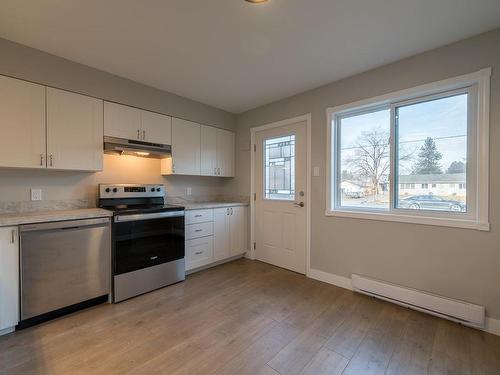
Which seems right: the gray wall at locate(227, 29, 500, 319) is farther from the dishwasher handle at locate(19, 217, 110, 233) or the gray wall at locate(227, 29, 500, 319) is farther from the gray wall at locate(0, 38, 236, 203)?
the dishwasher handle at locate(19, 217, 110, 233)

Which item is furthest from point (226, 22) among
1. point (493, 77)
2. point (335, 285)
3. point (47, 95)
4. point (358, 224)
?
point (335, 285)

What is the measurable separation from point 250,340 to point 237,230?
1.95 metres

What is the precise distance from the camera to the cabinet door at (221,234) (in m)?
3.38

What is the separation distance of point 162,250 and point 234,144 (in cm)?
213

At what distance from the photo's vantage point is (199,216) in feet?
10.4

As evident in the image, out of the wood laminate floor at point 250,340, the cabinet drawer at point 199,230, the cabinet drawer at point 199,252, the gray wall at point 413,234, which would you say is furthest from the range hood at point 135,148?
the gray wall at point 413,234

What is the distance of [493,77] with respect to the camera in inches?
74.1

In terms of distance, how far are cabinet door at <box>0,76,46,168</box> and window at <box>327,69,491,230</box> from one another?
3.03 metres

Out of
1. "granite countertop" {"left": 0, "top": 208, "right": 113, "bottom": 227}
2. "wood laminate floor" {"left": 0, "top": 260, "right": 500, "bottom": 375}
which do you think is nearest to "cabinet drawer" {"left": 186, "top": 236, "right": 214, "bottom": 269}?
"wood laminate floor" {"left": 0, "top": 260, "right": 500, "bottom": 375}

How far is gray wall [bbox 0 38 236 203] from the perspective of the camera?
2.11 metres

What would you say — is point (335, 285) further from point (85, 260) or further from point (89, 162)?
point (89, 162)

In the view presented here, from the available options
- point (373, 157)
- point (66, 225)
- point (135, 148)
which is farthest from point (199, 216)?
point (373, 157)

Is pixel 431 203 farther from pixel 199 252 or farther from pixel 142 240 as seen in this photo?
pixel 142 240

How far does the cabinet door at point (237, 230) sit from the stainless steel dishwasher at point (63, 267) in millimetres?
1703
